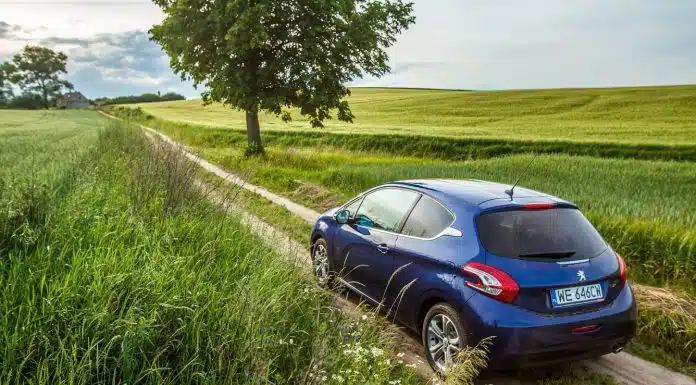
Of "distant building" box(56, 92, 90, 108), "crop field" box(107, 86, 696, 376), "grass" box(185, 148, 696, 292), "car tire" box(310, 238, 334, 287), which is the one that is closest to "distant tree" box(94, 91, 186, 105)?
"distant building" box(56, 92, 90, 108)

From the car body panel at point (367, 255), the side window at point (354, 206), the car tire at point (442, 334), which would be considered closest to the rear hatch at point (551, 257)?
the car tire at point (442, 334)

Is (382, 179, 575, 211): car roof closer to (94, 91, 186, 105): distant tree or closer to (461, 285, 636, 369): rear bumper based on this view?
(461, 285, 636, 369): rear bumper

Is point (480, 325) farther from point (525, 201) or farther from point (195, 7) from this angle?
point (195, 7)

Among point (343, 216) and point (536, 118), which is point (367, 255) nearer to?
point (343, 216)

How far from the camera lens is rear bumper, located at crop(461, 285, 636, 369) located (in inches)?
163

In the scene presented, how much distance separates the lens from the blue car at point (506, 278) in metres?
4.20

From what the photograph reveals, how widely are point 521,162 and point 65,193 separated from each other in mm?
14689

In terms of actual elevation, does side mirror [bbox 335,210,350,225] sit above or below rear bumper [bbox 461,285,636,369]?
above

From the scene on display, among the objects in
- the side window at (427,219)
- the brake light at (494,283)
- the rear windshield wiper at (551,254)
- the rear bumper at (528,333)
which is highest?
the side window at (427,219)

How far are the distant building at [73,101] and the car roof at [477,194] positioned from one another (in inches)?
4679

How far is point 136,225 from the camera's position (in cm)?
518

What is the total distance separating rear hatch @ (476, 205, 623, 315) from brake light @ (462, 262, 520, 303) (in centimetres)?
5

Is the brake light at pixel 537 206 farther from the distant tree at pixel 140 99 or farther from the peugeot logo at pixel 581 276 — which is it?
the distant tree at pixel 140 99

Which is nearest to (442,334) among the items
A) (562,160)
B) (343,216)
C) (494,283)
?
(494,283)
